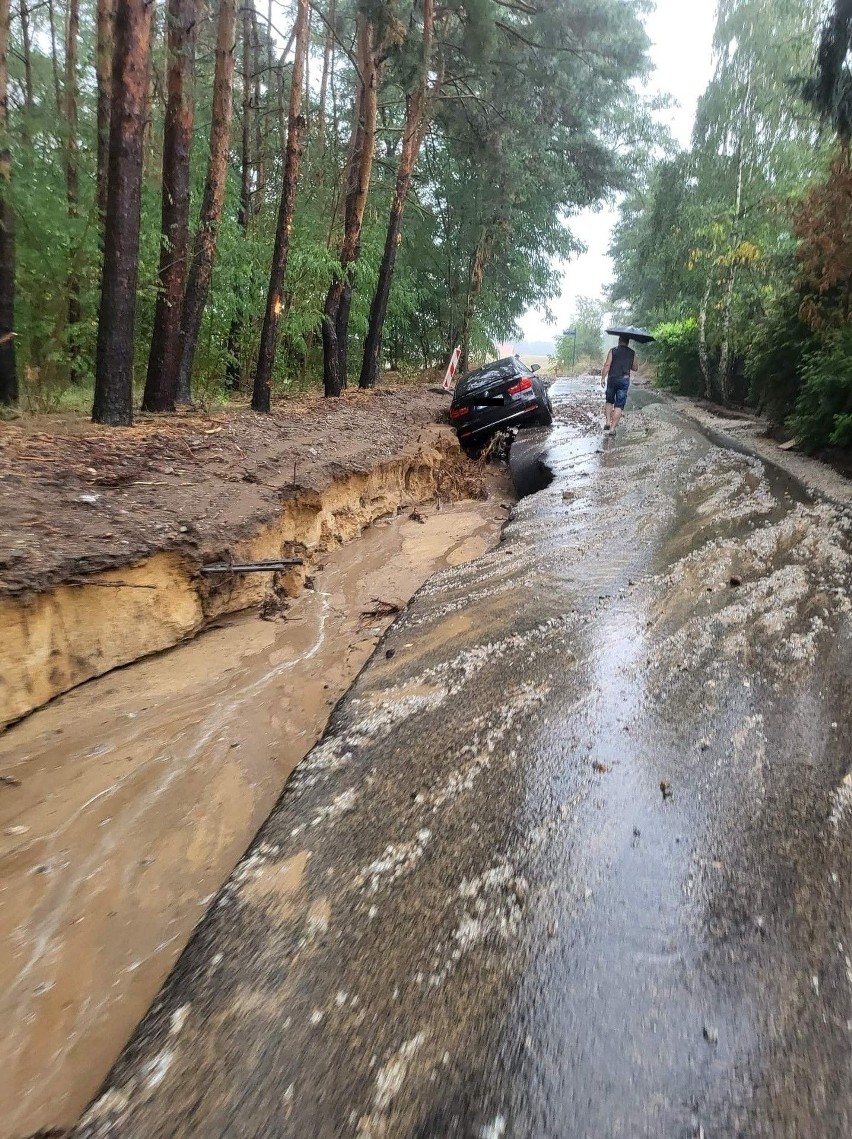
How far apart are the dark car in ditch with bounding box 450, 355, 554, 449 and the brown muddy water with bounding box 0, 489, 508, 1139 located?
6.73m

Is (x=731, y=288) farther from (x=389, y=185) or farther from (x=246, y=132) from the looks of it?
(x=246, y=132)

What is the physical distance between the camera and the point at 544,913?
6.81 ft

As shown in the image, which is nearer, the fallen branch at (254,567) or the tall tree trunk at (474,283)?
the fallen branch at (254,567)

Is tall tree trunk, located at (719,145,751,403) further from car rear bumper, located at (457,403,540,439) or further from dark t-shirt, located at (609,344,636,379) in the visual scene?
car rear bumper, located at (457,403,540,439)

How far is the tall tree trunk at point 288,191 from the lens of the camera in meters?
8.91

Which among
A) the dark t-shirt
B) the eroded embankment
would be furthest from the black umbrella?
the eroded embankment

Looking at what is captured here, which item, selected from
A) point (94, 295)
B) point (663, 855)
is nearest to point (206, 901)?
point (663, 855)

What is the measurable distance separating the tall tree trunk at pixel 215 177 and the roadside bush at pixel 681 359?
60.1 feet

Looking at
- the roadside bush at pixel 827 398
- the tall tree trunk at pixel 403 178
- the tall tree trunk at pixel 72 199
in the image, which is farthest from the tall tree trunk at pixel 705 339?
the tall tree trunk at pixel 72 199

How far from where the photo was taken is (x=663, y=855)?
7.59 ft

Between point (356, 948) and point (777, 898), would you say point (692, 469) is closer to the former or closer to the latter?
point (777, 898)

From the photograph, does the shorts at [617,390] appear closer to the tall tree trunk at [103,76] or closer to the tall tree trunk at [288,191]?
the tall tree trunk at [288,191]

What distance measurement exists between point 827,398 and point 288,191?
8130 millimetres

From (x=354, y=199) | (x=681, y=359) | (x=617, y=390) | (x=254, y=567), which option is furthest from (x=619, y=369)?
(x=681, y=359)
